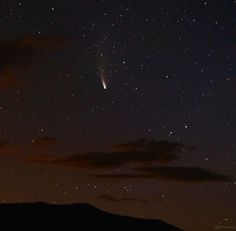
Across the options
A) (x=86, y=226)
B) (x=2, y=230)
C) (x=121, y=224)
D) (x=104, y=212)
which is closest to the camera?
(x=2, y=230)

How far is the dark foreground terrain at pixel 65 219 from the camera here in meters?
70.5

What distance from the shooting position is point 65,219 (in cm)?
7662

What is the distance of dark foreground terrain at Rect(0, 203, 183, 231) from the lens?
231 ft

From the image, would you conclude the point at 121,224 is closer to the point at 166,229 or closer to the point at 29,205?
the point at 166,229

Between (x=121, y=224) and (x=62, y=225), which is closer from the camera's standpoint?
(x=62, y=225)

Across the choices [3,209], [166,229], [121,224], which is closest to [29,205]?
[3,209]

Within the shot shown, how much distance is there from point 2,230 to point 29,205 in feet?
50.5

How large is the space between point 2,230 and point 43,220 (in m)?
9.96

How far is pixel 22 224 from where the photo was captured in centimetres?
7000

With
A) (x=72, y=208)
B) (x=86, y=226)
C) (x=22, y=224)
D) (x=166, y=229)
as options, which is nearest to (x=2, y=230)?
(x=22, y=224)

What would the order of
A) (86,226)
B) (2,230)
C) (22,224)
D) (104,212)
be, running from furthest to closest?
1. (104,212)
2. (86,226)
3. (22,224)
4. (2,230)

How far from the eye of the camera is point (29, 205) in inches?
3137

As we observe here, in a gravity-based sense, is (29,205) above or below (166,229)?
above

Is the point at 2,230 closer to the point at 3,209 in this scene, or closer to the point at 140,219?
the point at 3,209
